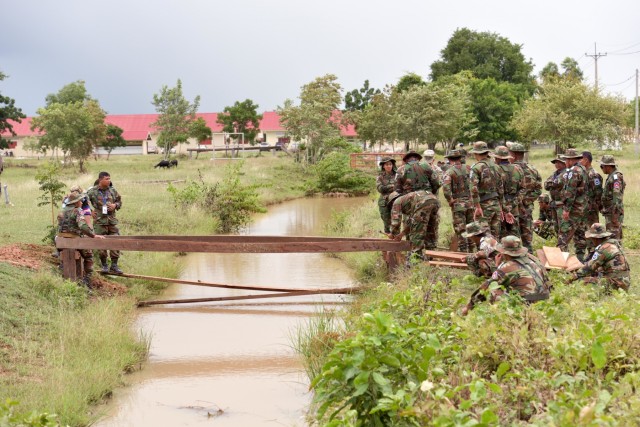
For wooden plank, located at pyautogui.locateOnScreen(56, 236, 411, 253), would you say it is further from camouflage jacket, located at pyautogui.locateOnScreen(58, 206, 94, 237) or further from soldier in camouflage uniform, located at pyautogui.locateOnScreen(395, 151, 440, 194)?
soldier in camouflage uniform, located at pyautogui.locateOnScreen(395, 151, 440, 194)

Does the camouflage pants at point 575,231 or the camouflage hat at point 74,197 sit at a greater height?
the camouflage hat at point 74,197

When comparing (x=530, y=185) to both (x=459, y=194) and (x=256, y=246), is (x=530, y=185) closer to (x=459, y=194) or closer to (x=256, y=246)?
(x=459, y=194)

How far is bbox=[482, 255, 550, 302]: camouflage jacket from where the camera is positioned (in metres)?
7.08

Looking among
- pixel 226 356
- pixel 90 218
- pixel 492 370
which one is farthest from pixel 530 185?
pixel 90 218

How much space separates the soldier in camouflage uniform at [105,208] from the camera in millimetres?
12242

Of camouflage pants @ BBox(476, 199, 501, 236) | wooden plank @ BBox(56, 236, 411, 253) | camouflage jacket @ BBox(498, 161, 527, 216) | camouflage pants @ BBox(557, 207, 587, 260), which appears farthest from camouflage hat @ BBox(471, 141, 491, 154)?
camouflage pants @ BBox(557, 207, 587, 260)

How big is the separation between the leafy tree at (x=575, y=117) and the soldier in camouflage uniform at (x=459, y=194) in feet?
109

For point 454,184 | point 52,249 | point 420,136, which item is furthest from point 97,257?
point 420,136

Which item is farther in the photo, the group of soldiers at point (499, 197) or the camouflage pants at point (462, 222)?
the camouflage pants at point (462, 222)

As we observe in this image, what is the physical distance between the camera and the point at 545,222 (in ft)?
43.9

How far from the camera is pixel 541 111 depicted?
44.4m

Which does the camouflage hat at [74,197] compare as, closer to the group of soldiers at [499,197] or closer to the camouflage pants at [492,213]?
the group of soldiers at [499,197]

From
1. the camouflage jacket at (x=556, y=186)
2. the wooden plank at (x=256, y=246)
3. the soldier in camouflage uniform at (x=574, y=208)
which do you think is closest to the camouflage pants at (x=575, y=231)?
the soldier in camouflage uniform at (x=574, y=208)

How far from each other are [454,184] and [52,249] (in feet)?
21.6
